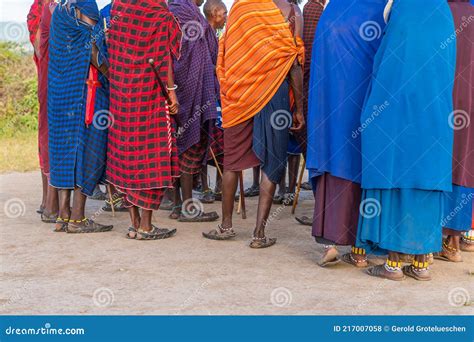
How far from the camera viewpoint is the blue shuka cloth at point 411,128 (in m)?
4.70

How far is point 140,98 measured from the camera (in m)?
5.86

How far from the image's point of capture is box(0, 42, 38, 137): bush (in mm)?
13352

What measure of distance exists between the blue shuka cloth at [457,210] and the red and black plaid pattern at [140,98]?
2233 mm

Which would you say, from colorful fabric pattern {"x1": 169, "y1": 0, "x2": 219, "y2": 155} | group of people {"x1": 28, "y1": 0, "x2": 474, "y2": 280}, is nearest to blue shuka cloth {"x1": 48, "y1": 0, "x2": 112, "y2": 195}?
group of people {"x1": 28, "y1": 0, "x2": 474, "y2": 280}

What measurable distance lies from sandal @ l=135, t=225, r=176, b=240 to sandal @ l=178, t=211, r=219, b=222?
2.15 ft

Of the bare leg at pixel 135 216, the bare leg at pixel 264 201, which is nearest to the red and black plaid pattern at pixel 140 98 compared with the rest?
the bare leg at pixel 135 216

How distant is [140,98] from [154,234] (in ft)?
3.83

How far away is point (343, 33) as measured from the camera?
500 cm

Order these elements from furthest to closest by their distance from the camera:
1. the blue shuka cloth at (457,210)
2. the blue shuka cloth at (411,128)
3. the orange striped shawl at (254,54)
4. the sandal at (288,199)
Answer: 1. the sandal at (288,199)
2. the orange striped shawl at (254,54)
3. the blue shuka cloth at (457,210)
4. the blue shuka cloth at (411,128)

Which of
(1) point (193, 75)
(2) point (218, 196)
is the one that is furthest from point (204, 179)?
(1) point (193, 75)

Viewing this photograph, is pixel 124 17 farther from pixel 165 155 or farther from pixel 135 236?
pixel 135 236

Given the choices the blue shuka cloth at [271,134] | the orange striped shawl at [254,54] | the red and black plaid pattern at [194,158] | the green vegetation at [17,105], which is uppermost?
the orange striped shawl at [254,54]

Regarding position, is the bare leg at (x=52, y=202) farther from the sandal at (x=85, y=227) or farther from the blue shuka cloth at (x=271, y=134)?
Result: the blue shuka cloth at (x=271, y=134)

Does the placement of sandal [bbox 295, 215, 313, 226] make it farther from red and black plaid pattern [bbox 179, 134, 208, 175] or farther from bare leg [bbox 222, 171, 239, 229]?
red and black plaid pattern [bbox 179, 134, 208, 175]
